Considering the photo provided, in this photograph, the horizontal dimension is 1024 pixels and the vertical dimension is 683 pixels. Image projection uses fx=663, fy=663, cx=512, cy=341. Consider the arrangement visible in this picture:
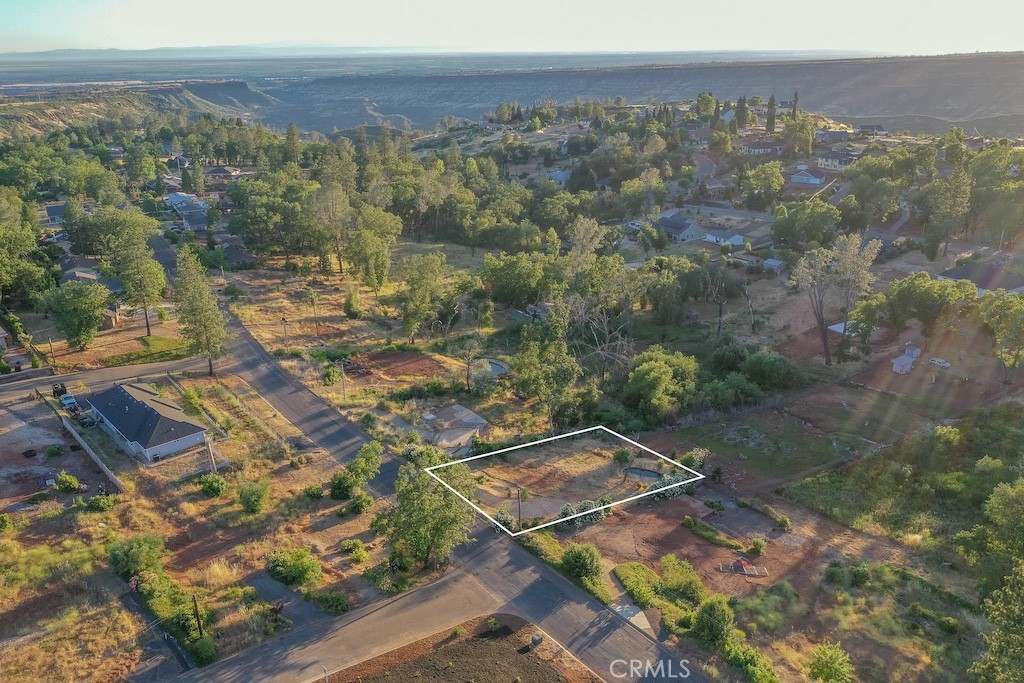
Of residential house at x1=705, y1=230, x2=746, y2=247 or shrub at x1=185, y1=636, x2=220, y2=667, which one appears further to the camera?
residential house at x1=705, y1=230, x2=746, y2=247

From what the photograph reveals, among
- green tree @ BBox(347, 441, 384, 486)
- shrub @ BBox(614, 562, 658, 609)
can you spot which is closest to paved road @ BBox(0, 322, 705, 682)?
shrub @ BBox(614, 562, 658, 609)

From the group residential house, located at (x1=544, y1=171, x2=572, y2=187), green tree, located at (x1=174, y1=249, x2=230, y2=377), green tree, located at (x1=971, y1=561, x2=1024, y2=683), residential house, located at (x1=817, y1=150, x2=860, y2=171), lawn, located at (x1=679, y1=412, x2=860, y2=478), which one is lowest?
lawn, located at (x1=679, y1=412, x2=860, y2=478)

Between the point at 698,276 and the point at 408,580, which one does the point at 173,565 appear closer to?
the point at 408,580

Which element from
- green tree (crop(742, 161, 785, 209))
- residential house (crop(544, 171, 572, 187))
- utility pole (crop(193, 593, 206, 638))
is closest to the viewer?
utility pole (crop(193, 593, 206, 638))

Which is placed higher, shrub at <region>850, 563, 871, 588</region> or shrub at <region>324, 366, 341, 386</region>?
shrub at <region>324, 366, 341, 386</region>

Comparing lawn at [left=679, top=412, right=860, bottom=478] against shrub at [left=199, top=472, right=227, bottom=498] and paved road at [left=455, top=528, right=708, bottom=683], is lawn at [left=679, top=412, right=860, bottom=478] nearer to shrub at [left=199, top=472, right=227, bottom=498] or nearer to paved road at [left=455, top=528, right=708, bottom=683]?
paved road at [left=455, top=528, right=708, bottom=683]

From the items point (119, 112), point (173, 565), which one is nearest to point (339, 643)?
point (173, 565)
